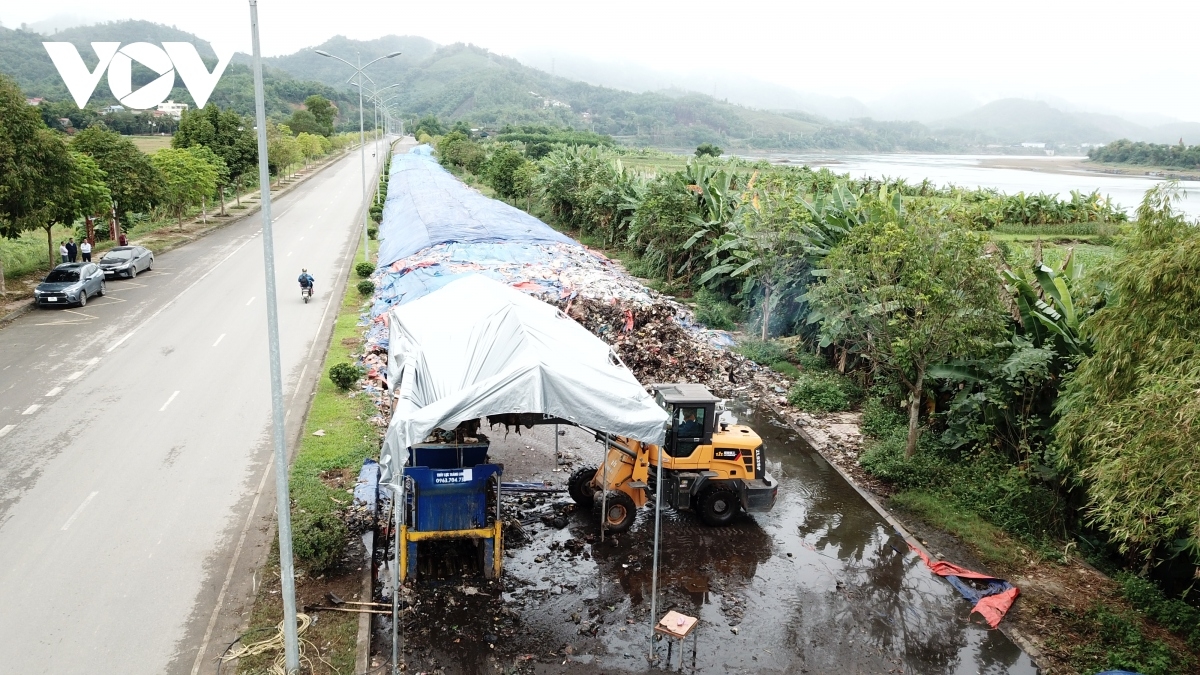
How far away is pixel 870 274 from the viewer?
51.8 feet

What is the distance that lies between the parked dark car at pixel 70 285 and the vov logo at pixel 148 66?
780cm

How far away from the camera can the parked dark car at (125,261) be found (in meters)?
30.1

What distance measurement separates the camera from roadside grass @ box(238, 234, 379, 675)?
10.0 meters

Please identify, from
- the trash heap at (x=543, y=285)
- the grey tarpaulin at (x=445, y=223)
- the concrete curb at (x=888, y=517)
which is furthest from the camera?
the grey tarpaulin at (x=445, y=223)

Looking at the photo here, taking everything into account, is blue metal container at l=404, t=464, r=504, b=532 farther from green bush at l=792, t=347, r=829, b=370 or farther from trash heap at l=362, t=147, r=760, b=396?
green bush at l=792, t=347, r=829, b=370

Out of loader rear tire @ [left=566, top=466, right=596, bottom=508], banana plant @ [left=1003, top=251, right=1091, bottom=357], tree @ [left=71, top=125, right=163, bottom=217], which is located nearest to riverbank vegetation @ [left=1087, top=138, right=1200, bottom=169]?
banana plant @ [left=1003, top=251, right=1091, bottom=357]

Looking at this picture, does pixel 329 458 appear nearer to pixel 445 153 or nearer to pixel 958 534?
pixel 958 534

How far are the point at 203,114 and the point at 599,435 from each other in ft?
137

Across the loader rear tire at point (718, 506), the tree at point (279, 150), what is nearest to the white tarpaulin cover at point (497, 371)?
the loader rear tire at point (718, 506)

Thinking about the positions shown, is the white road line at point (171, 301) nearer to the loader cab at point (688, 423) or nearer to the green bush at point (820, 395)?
the loader cab at point (688, 423)

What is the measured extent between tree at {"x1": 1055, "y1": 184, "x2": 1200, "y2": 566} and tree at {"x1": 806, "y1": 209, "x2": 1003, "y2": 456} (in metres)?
3.18

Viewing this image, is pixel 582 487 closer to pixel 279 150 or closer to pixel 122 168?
pixel 122 168

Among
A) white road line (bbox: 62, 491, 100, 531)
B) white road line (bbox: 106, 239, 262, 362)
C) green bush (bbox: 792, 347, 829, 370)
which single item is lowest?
white road line (bbox: 62, 491, 100, 531)

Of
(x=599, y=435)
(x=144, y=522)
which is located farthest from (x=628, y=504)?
(x=144, y=522)
